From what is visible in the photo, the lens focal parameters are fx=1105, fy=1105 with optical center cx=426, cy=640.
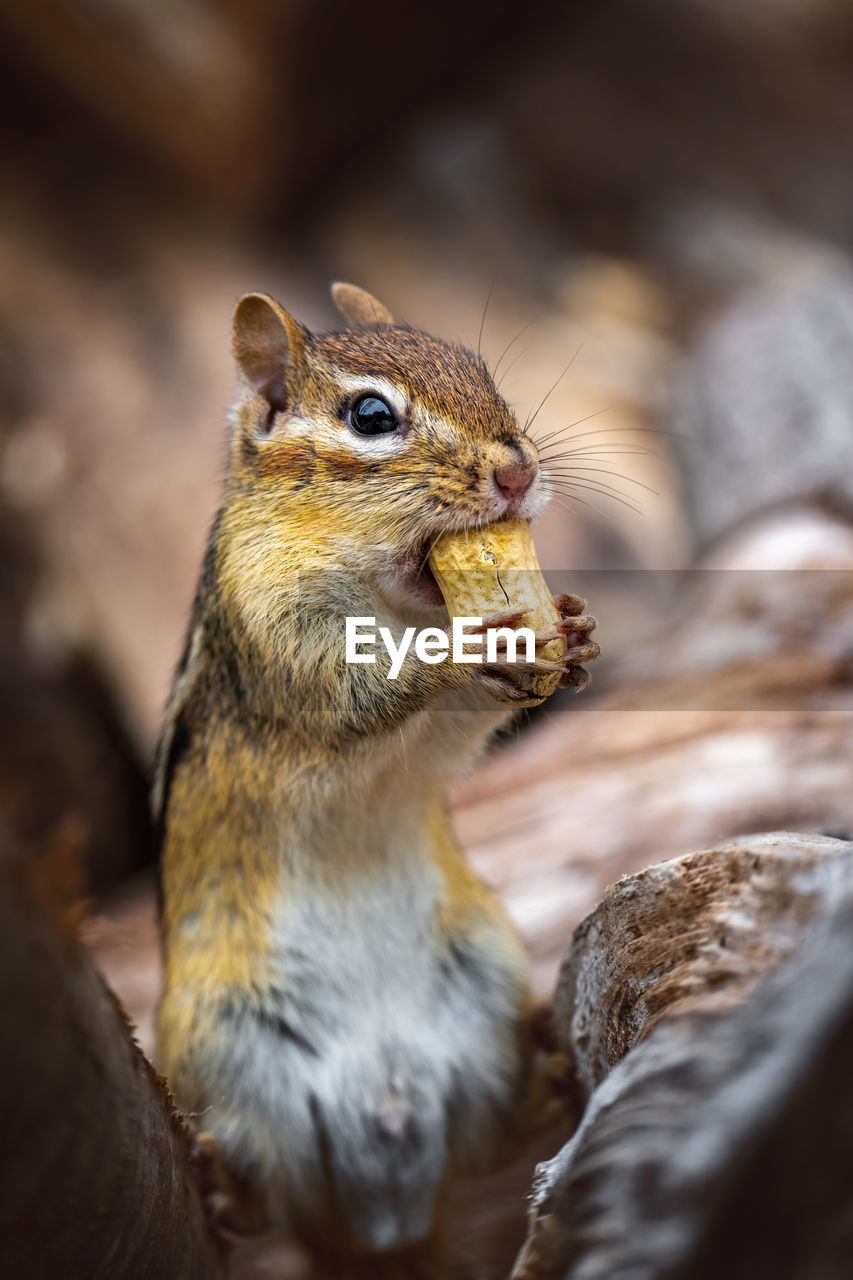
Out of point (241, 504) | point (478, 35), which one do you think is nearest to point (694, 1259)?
point (241, 504)

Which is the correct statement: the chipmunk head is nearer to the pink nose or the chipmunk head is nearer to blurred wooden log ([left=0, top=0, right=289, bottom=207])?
the pink nose

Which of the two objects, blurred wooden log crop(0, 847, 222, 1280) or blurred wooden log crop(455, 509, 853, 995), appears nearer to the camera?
blurred wooden log crop(0, 847, 222, 1280)

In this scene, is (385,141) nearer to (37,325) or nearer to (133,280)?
(133,280)

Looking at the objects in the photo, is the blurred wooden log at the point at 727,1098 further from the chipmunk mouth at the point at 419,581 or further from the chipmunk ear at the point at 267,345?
the chipmunk ear at the point at 267,345

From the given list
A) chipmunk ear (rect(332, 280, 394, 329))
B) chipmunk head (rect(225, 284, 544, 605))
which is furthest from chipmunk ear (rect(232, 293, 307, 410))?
chipmunk ear (rect(332, 280, 394, 329))

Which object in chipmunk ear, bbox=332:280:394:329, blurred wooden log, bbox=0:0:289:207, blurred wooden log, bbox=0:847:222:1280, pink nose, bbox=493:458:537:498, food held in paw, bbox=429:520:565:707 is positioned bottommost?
blurred wooden log, bbox=0:847:222:1280

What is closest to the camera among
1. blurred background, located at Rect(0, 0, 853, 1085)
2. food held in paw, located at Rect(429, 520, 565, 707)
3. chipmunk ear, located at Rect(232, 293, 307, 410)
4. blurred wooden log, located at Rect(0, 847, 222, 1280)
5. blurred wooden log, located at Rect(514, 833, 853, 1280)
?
blurred wooden log, located at Rect(514, 833, 853, 1280)

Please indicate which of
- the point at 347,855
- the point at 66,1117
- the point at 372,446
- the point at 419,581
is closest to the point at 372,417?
the point at 372,446
